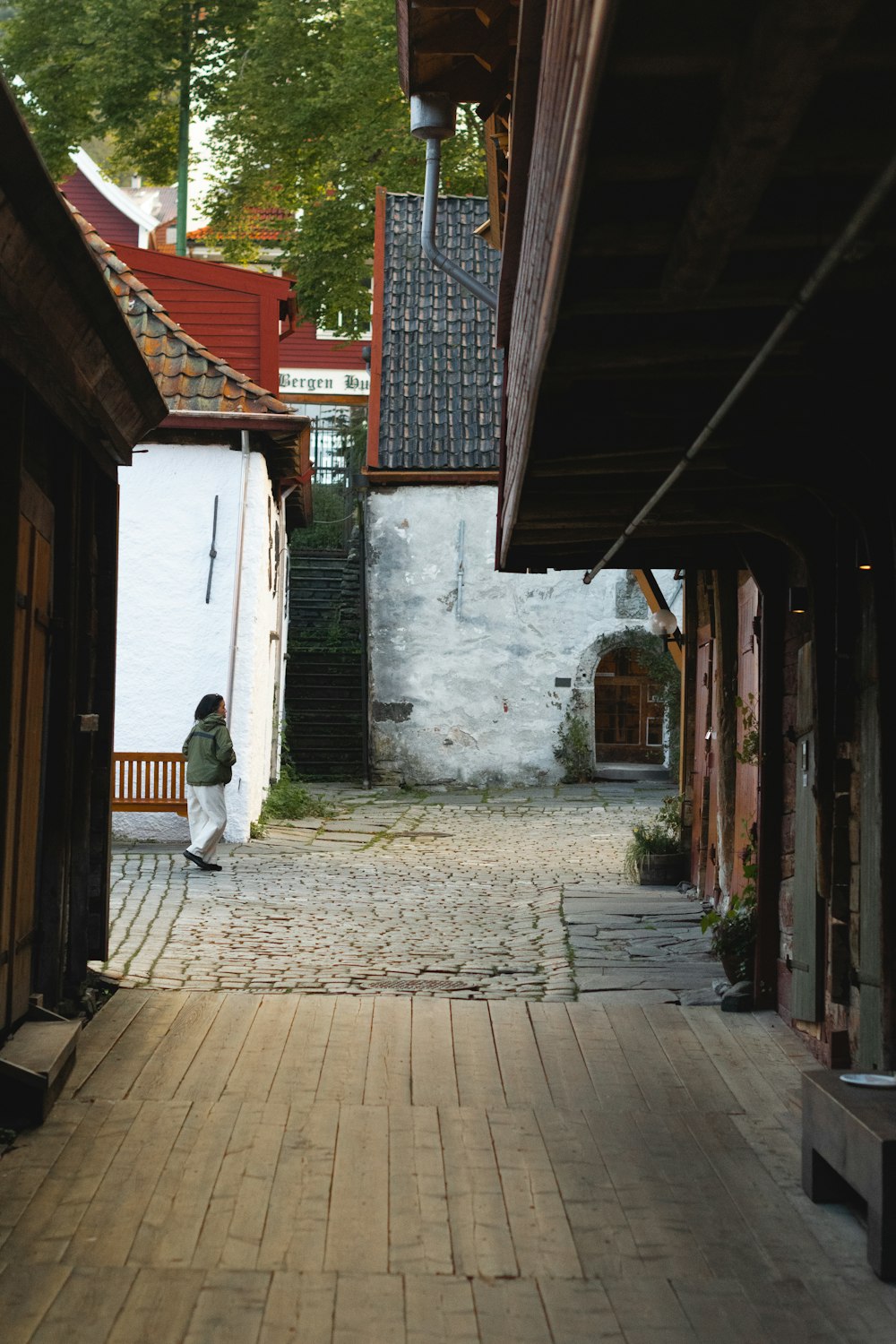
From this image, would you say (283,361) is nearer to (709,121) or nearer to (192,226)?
(192,226)

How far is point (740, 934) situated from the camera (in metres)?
7.54

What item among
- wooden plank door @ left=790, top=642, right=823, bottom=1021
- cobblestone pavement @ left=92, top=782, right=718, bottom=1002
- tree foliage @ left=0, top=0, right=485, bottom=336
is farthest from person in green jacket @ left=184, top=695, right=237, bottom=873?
tree foliage @ left=0, top=0, right=485, bottom=336

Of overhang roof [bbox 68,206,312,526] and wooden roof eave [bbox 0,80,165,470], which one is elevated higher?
overhang roof [bbox 68,206,312,526]

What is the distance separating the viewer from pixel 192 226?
39500 millimetres

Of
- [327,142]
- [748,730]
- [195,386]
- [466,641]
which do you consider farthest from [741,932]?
[327,142]

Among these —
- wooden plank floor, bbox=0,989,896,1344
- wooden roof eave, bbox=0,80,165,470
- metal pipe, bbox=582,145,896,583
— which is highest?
wooden roof eave, bbox=0,80,165,470

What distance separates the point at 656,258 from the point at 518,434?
2138 mm

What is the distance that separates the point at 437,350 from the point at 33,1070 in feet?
55.9

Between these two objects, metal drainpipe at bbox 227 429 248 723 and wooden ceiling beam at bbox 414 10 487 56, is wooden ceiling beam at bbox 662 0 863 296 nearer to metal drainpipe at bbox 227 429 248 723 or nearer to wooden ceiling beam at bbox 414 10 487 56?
wooden ceiling beam at bbox 414 10 487 56

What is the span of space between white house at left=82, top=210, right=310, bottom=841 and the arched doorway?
9038 mm

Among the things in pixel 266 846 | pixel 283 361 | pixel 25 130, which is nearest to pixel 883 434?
pixel 25 130

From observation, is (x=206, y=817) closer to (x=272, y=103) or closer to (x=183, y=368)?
(x=183, y=368)

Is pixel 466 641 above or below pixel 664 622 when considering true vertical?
above

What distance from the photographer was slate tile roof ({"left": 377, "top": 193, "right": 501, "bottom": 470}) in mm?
20297
